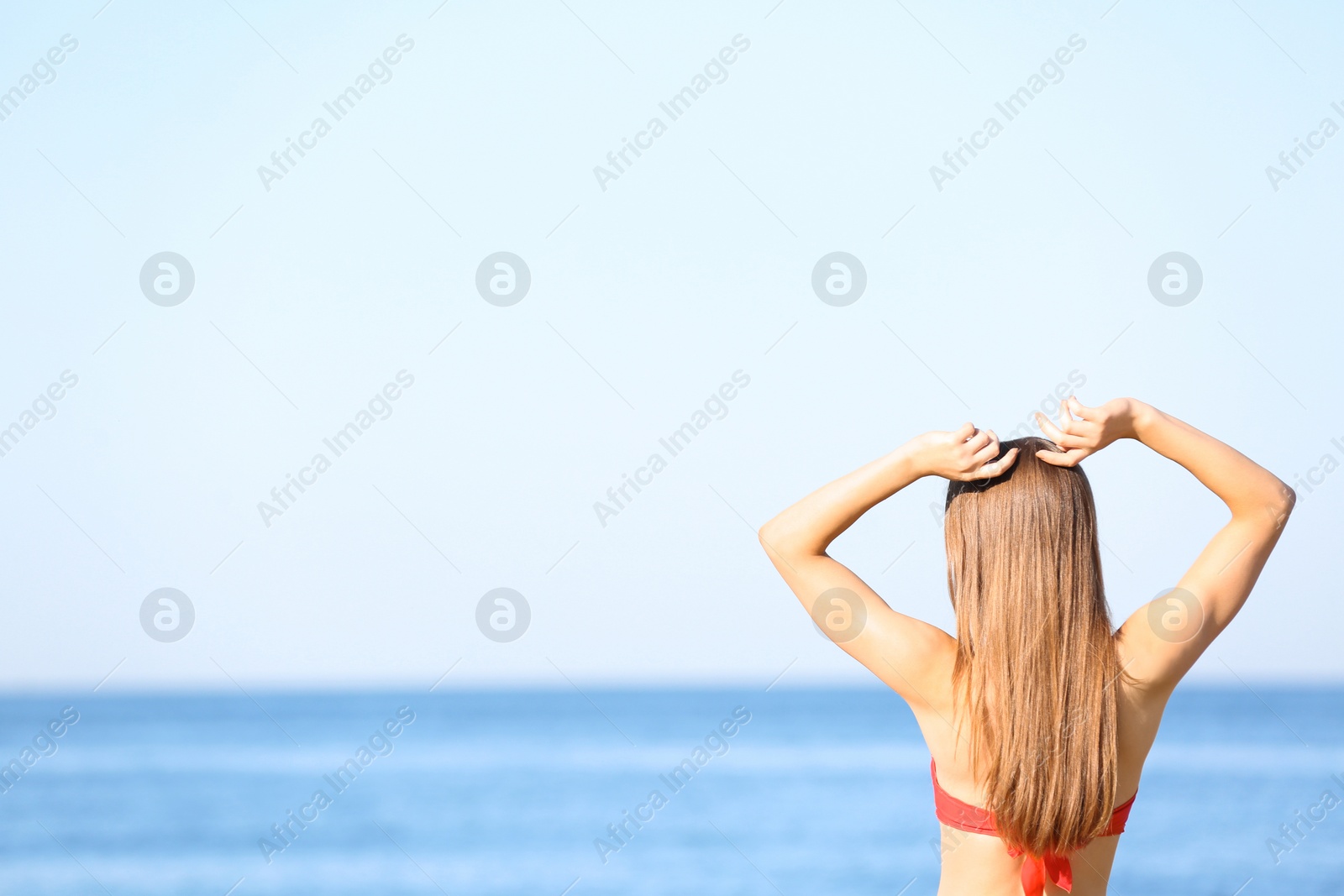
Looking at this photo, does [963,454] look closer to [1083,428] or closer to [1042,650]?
[1083,428]

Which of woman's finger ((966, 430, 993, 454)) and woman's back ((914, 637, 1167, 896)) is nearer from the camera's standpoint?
woman's finger ((966, 430, 993, 454))

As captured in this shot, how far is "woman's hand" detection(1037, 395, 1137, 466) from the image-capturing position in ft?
7.00

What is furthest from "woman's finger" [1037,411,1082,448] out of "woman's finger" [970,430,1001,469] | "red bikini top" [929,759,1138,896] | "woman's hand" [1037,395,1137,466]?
"red bikini top" [929,759,1138,896]

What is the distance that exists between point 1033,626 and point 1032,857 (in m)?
0.47

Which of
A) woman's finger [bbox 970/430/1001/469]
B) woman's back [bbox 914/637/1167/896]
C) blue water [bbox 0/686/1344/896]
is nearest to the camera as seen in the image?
woman's finger [bbox 970/430/1001/469]

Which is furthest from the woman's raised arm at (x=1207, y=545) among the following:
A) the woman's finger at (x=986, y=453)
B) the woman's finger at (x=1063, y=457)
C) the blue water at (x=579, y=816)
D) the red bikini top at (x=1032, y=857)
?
the blue water at (x=579, y=816)

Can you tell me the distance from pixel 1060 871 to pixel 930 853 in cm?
1183

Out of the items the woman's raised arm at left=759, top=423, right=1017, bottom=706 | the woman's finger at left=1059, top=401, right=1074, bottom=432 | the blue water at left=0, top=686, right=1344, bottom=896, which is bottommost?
the blue water at left=0, top=686, right=1344, bottom=896

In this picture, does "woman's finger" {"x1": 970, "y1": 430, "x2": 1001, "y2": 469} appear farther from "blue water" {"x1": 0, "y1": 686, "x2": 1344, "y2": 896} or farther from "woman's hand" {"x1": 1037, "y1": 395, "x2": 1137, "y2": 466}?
"blue water" {"x1": 0, "y1": 686, "x2": 1344, "y2": 896}

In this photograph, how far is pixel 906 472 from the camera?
86.1 inches

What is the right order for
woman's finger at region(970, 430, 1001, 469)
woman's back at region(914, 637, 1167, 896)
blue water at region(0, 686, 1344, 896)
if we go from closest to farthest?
woman's finger at region(970, 430, 1001, 469) → woman's back at region(914, 637, 1167, 896) → blue water at region(0, 686, 1344, 896)

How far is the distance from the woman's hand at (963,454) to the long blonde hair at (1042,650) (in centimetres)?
6

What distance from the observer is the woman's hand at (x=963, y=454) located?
210 centimetres

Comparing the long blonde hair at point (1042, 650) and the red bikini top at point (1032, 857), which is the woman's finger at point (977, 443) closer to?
the long blonde hair at point (1042, 650)
